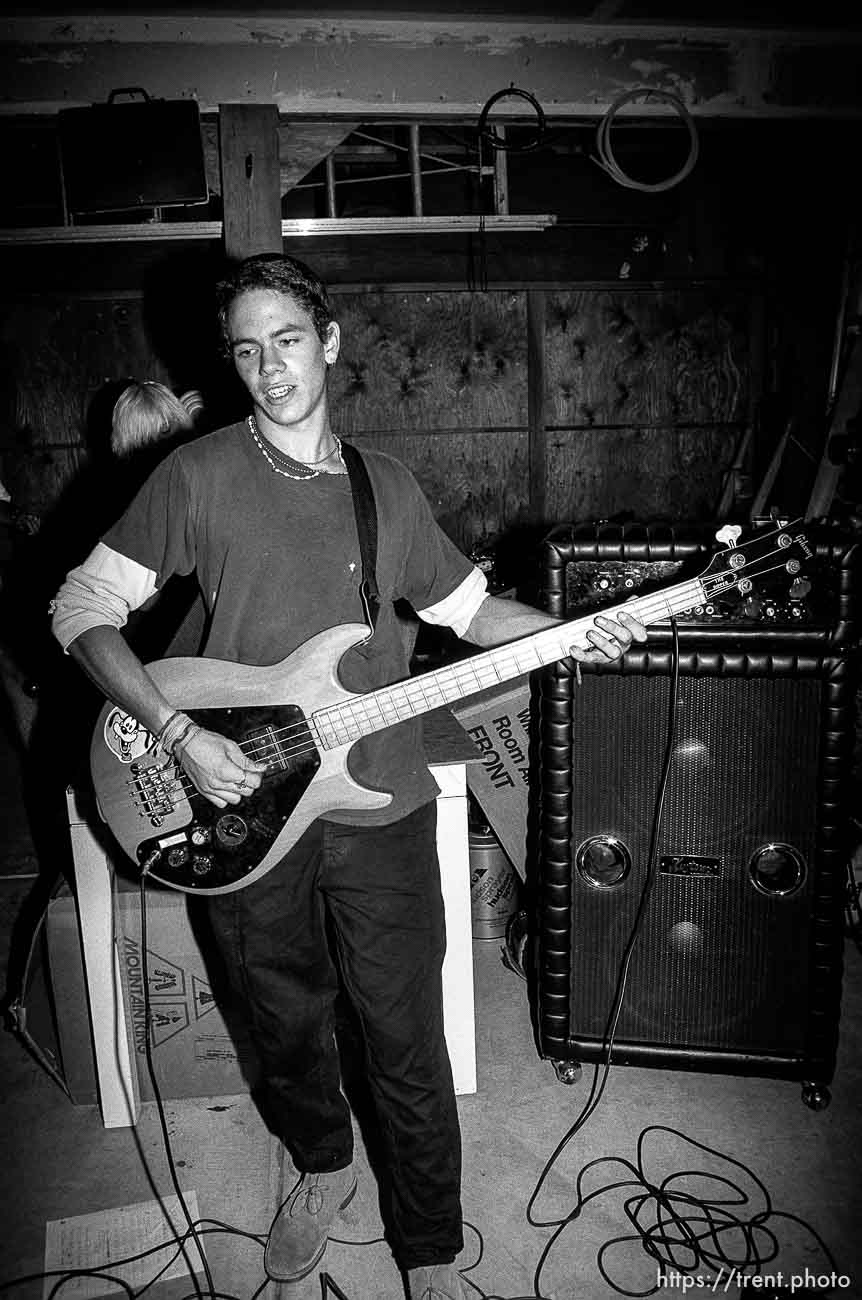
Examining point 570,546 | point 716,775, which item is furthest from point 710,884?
point 570,546

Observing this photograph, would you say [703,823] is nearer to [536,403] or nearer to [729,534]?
[729,534]

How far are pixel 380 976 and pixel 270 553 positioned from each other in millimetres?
930

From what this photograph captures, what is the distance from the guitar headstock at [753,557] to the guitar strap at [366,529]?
77 centimetres

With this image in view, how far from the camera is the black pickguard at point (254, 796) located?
5.83 feet

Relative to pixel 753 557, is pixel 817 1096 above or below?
below

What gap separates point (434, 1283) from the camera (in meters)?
1.81

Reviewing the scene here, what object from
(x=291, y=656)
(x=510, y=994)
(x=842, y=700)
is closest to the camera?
(x=291, y=656)

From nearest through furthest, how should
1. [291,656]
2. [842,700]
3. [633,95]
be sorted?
[291,656] < [842,700] < [633,95]

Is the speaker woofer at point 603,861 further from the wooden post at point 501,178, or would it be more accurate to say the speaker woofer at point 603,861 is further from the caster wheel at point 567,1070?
the wooden post at point 501,178

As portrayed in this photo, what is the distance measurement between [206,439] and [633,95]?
4.17 meters

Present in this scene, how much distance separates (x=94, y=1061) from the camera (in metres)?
2.53

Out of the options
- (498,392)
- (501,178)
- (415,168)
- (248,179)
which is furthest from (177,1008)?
(501,178)

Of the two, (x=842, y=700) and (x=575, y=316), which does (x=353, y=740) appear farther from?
(x=575, y=316)

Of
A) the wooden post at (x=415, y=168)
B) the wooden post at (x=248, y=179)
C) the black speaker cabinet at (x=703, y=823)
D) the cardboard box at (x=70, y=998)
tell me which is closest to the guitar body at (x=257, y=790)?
the black speaker cabinet at (x=703, y=823)
